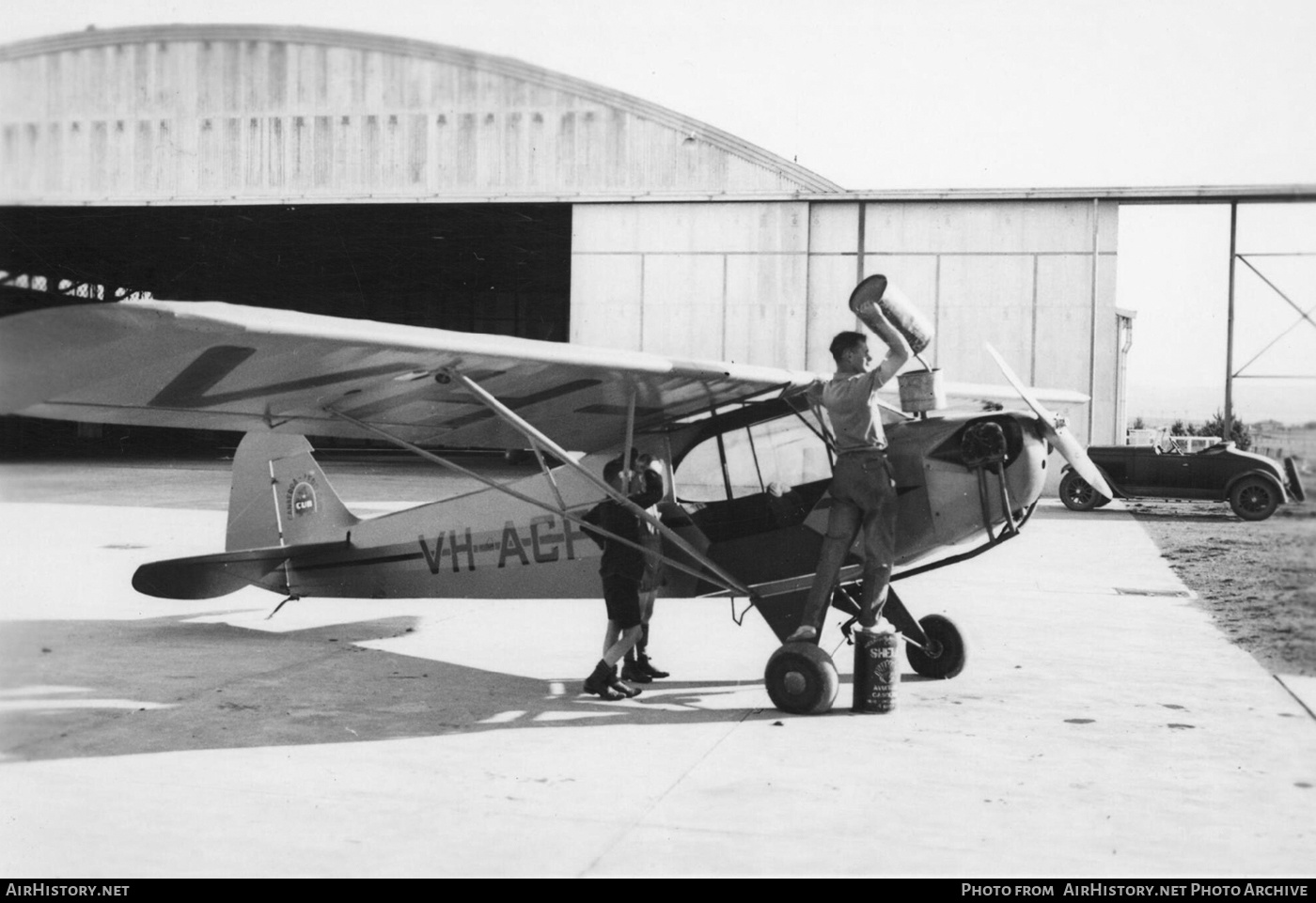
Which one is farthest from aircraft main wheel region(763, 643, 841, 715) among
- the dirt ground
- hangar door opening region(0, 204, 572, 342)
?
hangar door opening region(0, 204, 572, 342)

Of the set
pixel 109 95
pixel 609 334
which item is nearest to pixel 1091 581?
pixel 109 95

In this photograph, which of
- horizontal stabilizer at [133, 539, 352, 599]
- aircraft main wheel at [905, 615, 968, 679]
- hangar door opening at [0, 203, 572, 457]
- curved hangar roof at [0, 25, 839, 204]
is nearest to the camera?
aircraft main wheel at [905, 615, 968, 679]

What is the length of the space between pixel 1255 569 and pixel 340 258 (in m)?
32.0

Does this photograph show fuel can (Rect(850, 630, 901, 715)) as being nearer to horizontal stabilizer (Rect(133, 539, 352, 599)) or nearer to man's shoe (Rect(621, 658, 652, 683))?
man's shoe (Rect(621, 658, 652, 683))

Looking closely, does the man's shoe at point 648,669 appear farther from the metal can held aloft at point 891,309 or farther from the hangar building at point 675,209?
the hangar building at point 675,209

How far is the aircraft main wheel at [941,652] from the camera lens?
746 cm

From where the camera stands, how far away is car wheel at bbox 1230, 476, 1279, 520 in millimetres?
20281

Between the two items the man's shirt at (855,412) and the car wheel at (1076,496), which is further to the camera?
the car wheel at (1076,496)

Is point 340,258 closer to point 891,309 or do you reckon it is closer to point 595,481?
point 595,481

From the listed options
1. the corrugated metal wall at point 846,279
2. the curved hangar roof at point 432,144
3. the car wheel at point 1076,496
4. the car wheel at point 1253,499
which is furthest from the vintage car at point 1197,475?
the curved hangar roof at point 432,144

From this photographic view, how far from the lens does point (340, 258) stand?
39.3 meters

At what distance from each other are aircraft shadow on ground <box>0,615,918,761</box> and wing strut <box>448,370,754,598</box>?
730 millimetres

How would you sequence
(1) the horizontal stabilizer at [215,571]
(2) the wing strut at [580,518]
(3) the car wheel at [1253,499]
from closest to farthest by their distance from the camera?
1. (2) the wing strut at [580,518]
2. (1) the horizontal stabilizer at [215,571]
3. (3) the car wheel at [1253,499]

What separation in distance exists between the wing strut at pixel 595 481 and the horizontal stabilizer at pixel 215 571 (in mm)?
2663
